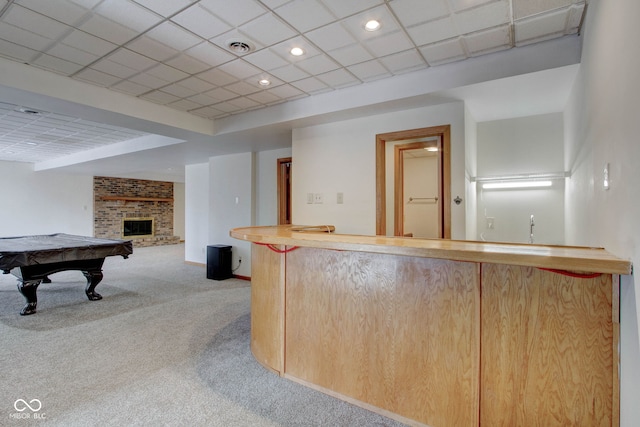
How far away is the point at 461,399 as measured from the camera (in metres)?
1.62

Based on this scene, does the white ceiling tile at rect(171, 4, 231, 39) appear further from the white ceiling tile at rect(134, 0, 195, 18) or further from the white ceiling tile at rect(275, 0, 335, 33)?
the white ceiling tile at rect(275, 0, 335, 33)

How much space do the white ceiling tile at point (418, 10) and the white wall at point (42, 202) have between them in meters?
10.1

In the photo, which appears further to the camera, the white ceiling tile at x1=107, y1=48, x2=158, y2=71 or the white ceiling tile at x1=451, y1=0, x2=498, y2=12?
the white ceiling tile at x1=107, y1=48, x2=158, y2=71

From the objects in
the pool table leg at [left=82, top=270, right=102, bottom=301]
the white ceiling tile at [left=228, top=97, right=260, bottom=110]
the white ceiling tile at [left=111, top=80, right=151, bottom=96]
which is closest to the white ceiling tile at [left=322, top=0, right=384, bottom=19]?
the white ceiling tile at [left=228, top=97, right=260, bottom=110]

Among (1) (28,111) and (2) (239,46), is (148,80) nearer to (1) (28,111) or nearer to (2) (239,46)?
(2) (239,46)

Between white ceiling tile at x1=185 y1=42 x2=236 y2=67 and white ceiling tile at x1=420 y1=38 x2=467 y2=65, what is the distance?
159cm

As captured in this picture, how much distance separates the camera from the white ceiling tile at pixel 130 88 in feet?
10.5

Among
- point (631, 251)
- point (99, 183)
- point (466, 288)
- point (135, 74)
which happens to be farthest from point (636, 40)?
point (99, 183)

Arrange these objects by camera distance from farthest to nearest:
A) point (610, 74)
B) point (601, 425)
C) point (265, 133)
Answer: point (265, 133) < point (610, 74) < point (601, 425)

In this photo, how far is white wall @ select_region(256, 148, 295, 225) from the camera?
5441 millimetres

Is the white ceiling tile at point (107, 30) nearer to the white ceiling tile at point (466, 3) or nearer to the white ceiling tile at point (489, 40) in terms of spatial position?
the white ceiling tile at point (466, 3)

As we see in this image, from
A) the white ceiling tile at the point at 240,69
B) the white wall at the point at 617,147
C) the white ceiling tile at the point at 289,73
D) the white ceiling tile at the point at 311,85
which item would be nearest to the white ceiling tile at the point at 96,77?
the white ceiling tile at the point at 240,69

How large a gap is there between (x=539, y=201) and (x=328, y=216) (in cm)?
233

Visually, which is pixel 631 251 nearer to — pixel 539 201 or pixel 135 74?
pixel 539 201
